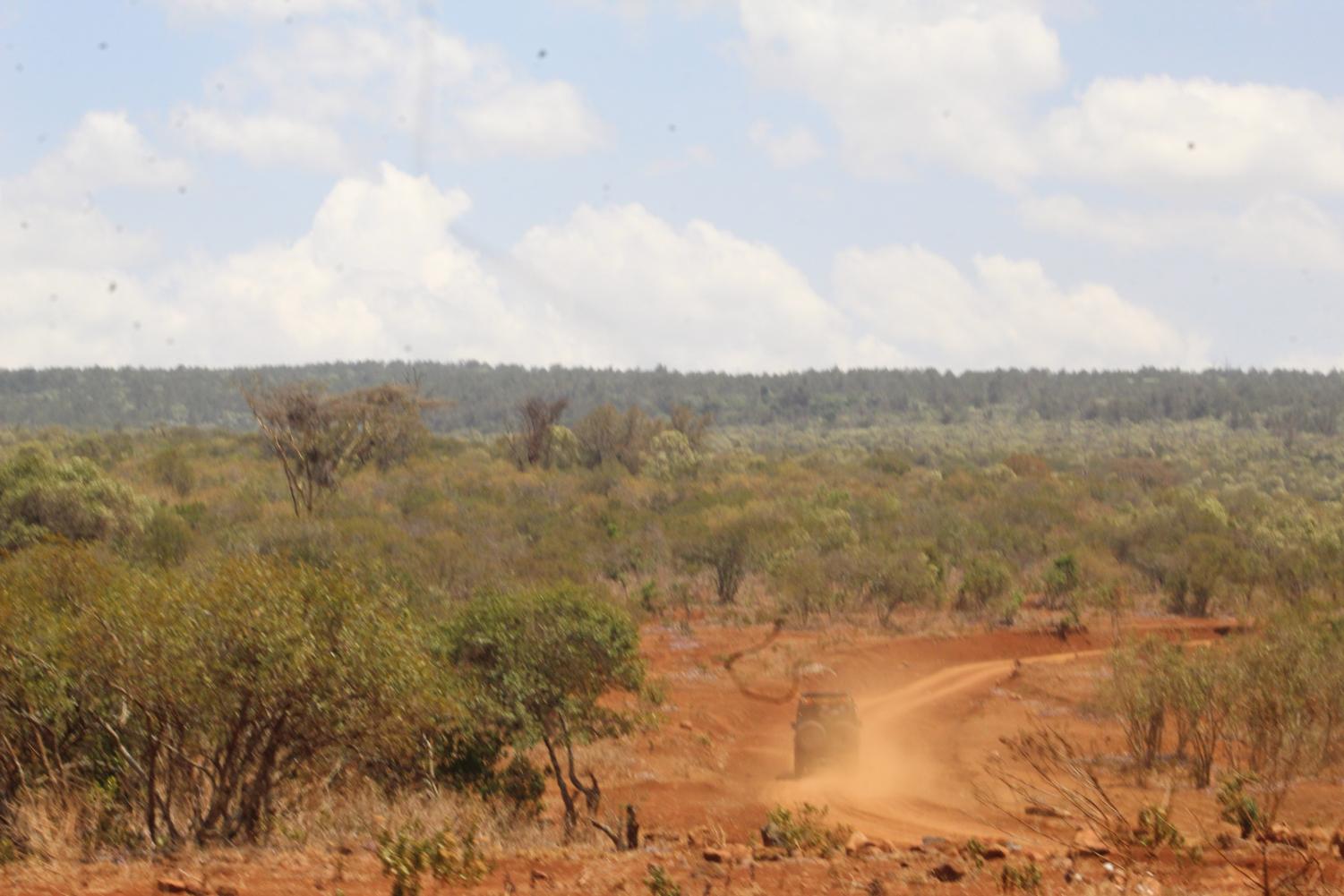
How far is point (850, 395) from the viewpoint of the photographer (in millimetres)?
143875

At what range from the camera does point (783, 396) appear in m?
147

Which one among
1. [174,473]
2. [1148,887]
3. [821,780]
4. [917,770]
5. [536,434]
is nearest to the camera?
[1148,887]

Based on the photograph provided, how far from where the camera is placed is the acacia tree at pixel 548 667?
1464cm

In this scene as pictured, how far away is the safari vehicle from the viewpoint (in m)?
18.4

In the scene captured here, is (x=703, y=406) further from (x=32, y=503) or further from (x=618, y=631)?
(x=618, y=631)

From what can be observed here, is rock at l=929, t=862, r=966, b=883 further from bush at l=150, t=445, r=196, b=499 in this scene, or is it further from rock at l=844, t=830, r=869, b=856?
bush at l=150, t=445, r=196, b=499

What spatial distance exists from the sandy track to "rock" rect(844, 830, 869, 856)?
3.91 ft

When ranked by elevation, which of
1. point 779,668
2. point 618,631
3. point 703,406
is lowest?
point 779,668

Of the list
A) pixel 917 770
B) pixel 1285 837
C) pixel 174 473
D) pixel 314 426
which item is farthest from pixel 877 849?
pixel 174 473

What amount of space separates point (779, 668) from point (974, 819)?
11695 mm

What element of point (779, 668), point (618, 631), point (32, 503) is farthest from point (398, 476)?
point (618, 631)

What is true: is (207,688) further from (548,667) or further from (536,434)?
(536,434)

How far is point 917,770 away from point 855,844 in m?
7.89

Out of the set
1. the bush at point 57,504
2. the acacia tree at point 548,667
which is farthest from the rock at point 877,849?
the bush at point 57,504
